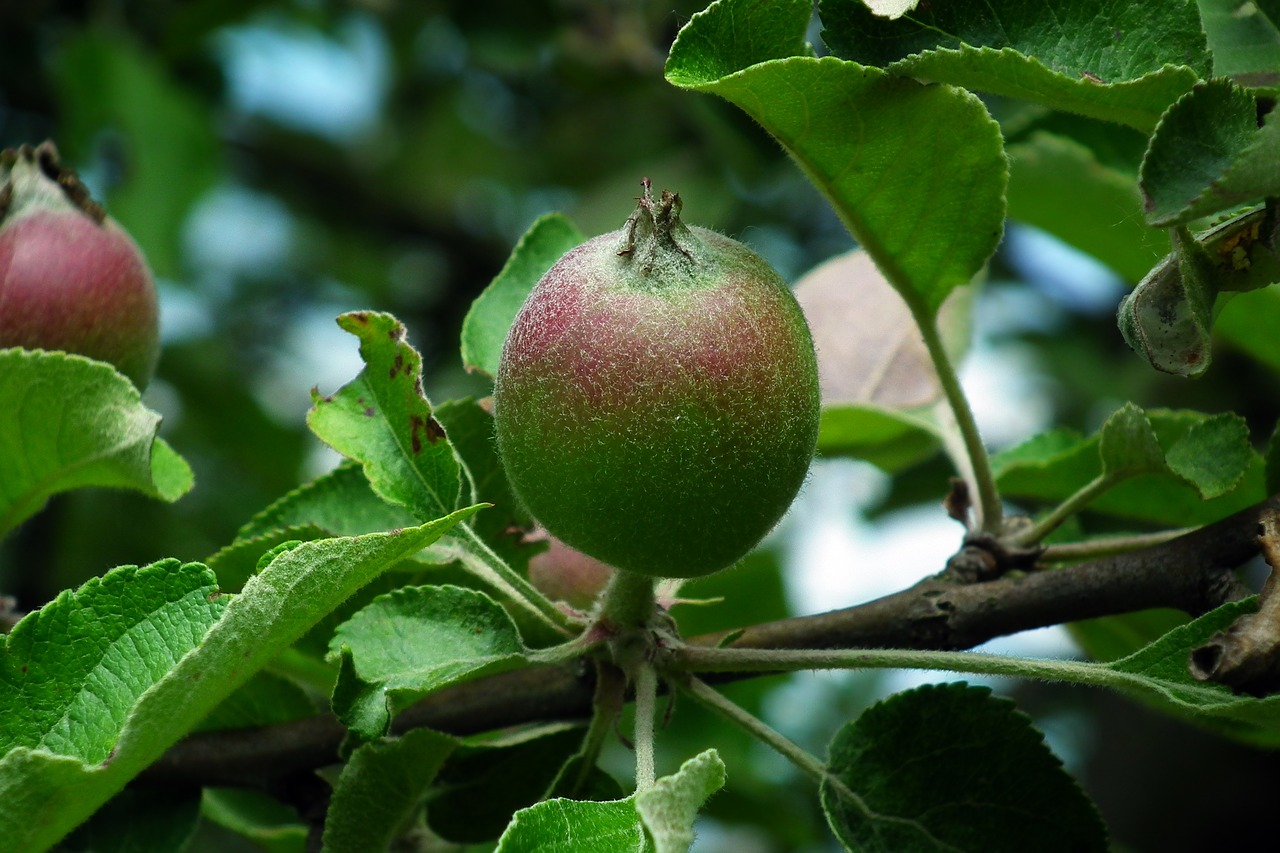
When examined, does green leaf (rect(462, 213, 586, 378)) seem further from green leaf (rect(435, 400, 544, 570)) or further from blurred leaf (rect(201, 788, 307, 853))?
blurred leaf (rect(201, 788, 307, 853))

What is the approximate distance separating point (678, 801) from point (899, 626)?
39 cm

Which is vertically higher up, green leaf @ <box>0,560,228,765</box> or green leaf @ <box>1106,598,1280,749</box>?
green leaf @ <box>1106,598,1280,749</box>

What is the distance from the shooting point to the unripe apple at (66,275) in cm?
122

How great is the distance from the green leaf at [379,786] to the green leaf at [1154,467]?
634 mm

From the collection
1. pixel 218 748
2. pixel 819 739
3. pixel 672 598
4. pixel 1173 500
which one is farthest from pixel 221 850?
pixel 1173 500

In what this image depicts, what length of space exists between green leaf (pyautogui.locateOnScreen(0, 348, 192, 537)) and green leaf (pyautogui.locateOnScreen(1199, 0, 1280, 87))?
0.92 metres

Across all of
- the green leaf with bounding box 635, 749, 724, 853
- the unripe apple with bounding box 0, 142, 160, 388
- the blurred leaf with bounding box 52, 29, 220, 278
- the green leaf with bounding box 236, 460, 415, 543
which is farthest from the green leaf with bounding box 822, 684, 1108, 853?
the blurred leaf with bounding box 52, 29, 220, 278

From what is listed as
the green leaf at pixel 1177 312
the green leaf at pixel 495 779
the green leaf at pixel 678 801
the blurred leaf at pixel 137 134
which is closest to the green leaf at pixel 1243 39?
the green leaf at pixel 1177 312

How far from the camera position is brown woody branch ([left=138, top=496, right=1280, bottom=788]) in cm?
112

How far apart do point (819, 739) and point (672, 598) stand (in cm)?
241

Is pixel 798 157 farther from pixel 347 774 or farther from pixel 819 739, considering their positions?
pixel 819 739

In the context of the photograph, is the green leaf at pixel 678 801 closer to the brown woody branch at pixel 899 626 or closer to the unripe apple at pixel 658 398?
the unripe apple at pixel 658 398

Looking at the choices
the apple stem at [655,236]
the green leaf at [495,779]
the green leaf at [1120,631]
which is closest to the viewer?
the apple stem at [655,236]

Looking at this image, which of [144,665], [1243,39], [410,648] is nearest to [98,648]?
[144,665]
